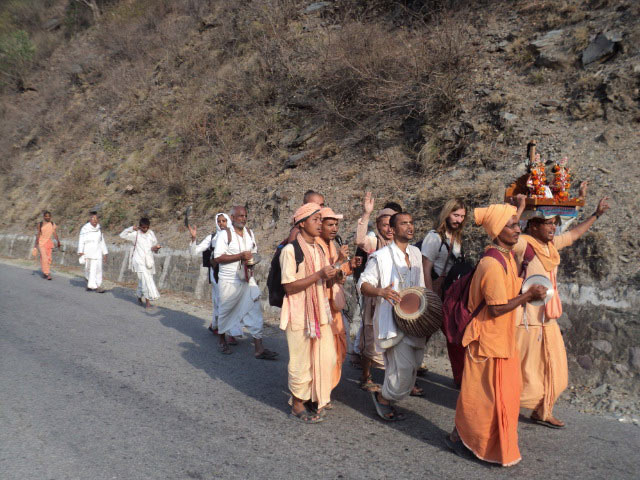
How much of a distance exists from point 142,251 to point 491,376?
8.79 metres

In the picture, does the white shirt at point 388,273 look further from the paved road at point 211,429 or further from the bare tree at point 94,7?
the bare tree at point 94,7

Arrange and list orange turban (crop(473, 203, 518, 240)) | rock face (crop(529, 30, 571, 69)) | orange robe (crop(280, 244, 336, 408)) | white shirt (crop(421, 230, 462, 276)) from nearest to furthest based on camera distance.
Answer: orange turban (crop(473, 203, 518, 240)) → orange robe (crop(280, 244, 336, 408)) → white shirt (crop(421, 230, 462, 276)) → rock face (crop(529, 30, 571, 69))

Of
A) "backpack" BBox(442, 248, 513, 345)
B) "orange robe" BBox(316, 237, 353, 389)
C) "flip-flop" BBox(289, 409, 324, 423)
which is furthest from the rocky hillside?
"flip-flop" BBox(289, 409, 324, 423)

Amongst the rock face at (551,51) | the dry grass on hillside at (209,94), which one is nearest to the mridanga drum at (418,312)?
the dry grass on hillside at (209,94)

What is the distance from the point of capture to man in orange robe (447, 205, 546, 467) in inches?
152

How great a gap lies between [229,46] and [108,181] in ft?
22.5

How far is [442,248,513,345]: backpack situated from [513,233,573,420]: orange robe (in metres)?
0.76

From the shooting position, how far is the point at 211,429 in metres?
4.68

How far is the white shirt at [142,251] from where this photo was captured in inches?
428

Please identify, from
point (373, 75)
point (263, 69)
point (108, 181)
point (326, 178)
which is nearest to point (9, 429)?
point (326, 178)

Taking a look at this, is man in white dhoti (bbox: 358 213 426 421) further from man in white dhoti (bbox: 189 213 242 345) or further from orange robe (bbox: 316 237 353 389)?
man in white dhoti (bbox: 189 213 242 345)

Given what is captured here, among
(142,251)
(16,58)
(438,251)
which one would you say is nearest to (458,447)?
(438,251)

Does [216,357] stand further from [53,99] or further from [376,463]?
[53,99]

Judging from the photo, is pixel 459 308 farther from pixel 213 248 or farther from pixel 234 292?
pixel 213 248
